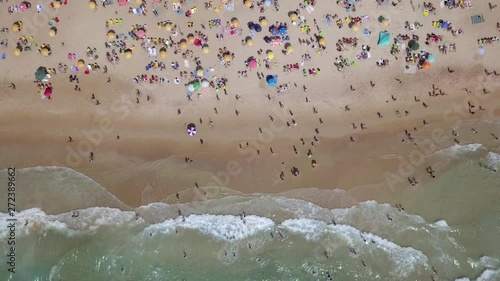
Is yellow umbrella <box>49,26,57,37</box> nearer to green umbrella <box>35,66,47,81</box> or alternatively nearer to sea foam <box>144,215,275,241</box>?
green umbrella <box>35,66,47,81</box>

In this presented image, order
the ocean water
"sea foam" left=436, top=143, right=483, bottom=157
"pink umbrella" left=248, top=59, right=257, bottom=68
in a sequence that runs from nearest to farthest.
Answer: the ocean water, "sea foam" left=436, top=143, right=483, bottom=157, "pink umbrella" left=248, top=59, right=257, bottom=68

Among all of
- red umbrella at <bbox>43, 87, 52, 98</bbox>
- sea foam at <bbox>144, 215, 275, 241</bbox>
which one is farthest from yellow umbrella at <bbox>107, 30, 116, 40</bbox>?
sea foam at <bbox>144, 215, 275, 241</bbox>

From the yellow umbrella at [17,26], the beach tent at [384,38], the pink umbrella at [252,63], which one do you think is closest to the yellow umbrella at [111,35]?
the yellow umbrella at [17,26]

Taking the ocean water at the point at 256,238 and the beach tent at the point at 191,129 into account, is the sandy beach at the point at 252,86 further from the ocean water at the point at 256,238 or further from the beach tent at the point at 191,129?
the ocean water at the point at 256,238

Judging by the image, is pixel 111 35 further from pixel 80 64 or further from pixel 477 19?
pixel 477 19

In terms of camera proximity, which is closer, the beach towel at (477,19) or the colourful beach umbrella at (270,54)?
the colourful beach umbrella at (270,54)

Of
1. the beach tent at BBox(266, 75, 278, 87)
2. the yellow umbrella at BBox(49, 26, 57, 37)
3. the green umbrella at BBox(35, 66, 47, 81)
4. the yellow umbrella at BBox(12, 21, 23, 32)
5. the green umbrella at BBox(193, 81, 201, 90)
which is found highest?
the yellow umbrella at BBox(12, 21, 23, 32)

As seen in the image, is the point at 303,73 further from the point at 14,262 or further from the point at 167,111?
the point at 14,262
